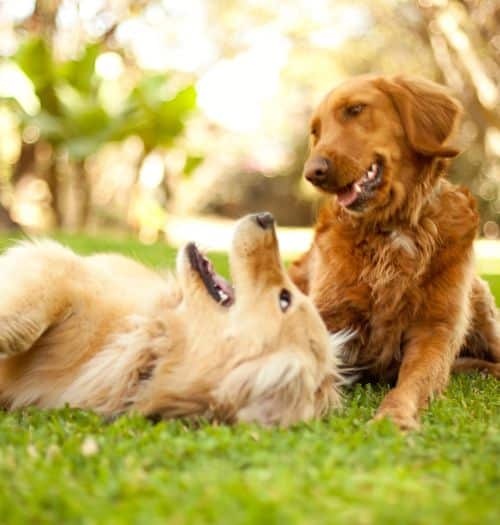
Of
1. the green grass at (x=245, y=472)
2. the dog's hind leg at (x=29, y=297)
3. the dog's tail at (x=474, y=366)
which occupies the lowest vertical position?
the dog's tail at (x=474, y=366)

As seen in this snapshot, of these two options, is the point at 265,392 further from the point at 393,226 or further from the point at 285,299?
the point at 393,226

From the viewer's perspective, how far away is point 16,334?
2.99m

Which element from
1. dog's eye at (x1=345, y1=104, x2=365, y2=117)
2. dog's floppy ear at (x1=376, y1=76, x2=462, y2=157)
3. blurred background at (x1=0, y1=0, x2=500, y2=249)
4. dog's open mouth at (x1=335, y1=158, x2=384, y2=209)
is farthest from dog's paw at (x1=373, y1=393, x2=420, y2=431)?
blurred background at (x1=0, y1=0, x2=500, y2=249)

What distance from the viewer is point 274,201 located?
25047 mm

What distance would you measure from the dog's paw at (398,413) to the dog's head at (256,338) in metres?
0.20

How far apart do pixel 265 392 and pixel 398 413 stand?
1.92 feet

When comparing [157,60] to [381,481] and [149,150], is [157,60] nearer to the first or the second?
[149,150]

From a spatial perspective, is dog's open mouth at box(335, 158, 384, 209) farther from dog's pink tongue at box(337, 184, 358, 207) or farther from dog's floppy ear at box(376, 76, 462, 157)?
dog's floppy ear at box(376, 76, 462, 157)

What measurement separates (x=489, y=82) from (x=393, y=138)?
408 inches

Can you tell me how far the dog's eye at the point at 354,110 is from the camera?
388cm

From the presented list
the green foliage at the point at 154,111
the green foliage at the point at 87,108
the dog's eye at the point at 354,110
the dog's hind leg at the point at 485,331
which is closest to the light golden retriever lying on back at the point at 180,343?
the dog's eye at the point at 354,110

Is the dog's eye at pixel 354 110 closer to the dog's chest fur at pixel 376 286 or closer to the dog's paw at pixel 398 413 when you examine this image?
the dog's chest fur at pixel 376 286

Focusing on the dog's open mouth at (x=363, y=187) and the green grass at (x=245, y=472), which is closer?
the green grass at (x=245, y=472)

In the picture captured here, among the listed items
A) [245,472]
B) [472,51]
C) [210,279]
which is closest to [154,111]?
[472,51]
